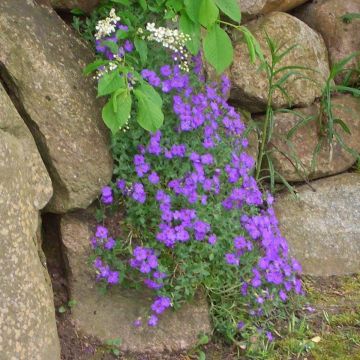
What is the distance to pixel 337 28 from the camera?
4.14m

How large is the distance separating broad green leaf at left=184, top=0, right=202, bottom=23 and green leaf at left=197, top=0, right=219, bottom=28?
0.14m

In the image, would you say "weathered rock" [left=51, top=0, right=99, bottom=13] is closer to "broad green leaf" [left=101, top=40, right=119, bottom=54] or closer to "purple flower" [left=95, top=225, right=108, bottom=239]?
"broad green leaf" [left=101, top=40, right=119, bottom=54]

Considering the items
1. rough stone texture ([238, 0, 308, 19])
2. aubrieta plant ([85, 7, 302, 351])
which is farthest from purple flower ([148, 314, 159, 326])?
rough stone texture ([238, 0, 308, 19])

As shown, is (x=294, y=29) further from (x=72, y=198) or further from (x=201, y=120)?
(x=72, y=198)

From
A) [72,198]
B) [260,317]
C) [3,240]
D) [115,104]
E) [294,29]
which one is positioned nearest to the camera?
[3,240]

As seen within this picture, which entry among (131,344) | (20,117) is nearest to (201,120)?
(20,117)

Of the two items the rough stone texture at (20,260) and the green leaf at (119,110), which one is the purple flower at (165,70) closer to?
the green leaf at (119,110)

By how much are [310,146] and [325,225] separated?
0.51 metres

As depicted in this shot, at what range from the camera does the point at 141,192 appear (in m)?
2.63

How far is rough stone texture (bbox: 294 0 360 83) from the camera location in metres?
4.13

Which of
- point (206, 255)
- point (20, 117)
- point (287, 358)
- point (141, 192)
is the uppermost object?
point (20, 117)

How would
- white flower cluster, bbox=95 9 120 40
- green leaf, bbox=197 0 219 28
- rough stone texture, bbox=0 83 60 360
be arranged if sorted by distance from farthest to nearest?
white flower cluster, bbox=95 9 120 40, green leaf, bbox=197 0 219 28, rough stone texture, bbox=0 83 60 360

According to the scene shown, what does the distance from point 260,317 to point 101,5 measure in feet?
5.43

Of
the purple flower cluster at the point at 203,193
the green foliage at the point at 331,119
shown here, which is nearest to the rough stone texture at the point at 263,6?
the green foliage at the point at 331,119
